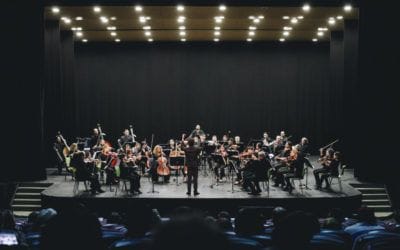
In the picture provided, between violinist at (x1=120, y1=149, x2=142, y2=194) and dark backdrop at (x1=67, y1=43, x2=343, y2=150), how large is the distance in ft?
33.2

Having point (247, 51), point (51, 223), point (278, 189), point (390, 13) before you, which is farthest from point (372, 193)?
point (51, 223)

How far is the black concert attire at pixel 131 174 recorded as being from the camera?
12.8 m

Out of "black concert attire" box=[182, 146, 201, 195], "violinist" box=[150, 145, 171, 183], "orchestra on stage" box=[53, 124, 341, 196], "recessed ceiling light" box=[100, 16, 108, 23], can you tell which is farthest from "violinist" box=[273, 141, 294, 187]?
"recessed ceiling light" box=[100, 16, 108, 23]

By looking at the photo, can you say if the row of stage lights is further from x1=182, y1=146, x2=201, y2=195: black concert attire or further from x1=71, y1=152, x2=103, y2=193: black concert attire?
x1=71, y1=152, x2=103, y2=193: black concert attire

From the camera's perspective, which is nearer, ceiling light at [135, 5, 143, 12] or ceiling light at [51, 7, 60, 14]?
ceiling light at [135, 5, 143, 12]

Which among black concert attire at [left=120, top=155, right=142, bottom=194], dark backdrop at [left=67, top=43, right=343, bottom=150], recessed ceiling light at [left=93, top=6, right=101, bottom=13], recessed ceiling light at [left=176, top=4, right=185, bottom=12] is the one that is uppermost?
recessed ceiling light at [left=93, top=6, right=101, bottom=13]

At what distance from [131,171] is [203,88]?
11243 millimetres

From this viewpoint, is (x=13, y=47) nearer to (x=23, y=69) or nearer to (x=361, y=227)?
(x=23, y=69)

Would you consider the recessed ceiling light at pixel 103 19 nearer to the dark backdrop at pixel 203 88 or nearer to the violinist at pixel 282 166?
the dark backdrop at pixel 203 88

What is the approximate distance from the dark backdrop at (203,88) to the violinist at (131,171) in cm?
1013

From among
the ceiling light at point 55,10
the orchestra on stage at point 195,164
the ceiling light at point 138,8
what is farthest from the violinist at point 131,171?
the ceiling light at point 55,10

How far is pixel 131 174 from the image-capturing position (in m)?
12.9

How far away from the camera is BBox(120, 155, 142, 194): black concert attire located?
12.8 meters

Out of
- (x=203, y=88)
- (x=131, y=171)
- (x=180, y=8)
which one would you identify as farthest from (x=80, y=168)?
(x=203, y=88)
